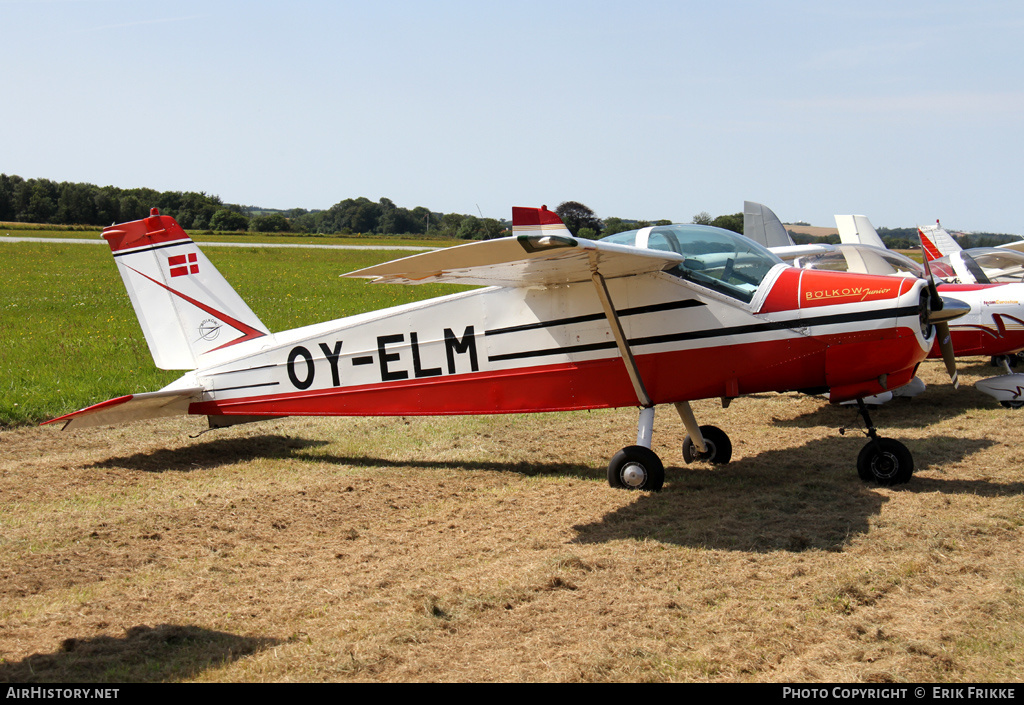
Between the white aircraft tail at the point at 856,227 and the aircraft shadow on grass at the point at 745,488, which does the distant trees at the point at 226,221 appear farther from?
the aircraft shadow on grass at the point at 745,488

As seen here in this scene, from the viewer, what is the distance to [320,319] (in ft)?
59.2

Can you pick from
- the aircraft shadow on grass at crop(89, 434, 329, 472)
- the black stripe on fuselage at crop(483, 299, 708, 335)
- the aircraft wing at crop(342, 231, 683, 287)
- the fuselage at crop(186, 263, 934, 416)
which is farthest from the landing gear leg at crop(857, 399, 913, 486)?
the aircraft shadow on grass at crop(89, 434, 329, 472)

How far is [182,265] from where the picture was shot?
8.43 metres

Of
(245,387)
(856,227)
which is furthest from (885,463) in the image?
(856,227)

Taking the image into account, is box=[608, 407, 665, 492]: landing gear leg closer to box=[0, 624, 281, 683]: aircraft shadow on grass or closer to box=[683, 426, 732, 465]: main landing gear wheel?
box=[683, 426, 732, 465]: main landing gear wheel

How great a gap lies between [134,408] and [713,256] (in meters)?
5.80

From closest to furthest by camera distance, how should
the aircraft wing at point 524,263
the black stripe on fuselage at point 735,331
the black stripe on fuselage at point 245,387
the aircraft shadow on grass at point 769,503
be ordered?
the aircraft wing at point 524,263 → the aircraft shadow on grass at point 769,503 → the black stripe on fuselage at point 735,331 → the black stripe on fuselage at point 245,387

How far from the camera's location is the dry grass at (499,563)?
12.2ft

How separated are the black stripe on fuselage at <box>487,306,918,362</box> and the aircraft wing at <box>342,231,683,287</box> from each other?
2.01ft

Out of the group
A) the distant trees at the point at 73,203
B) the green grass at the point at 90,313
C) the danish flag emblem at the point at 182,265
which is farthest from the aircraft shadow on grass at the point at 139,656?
the distant trees at the point at 73,203

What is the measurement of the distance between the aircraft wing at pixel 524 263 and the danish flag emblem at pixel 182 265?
3266 mm

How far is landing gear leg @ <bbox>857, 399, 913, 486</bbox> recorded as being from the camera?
6609mm

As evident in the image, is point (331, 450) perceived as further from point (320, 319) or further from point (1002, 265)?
point (1002, 265)

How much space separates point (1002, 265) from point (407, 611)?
1586 cm
